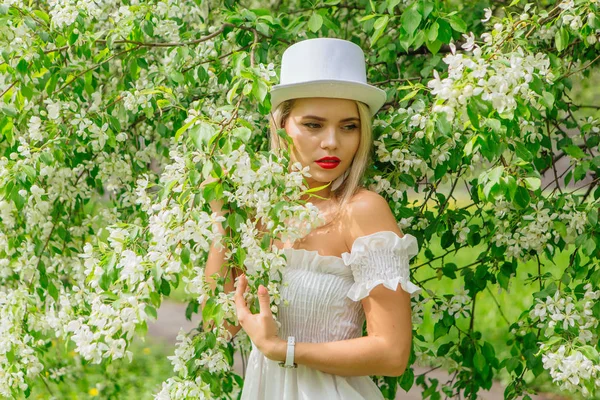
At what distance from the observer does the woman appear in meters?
2.21

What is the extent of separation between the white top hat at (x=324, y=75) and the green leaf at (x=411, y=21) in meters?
0.26

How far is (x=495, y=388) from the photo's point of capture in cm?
571

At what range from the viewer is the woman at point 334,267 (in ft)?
7.25

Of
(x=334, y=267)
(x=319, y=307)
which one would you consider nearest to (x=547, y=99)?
(x=334, y=267)

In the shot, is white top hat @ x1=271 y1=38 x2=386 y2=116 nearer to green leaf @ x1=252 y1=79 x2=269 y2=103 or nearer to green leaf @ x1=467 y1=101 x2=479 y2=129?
green leaf @ x1=252 y1=79 x2=269 y2=103

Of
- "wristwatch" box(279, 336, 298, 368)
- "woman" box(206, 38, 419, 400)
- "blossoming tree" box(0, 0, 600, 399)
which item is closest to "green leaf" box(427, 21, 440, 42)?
"blossoming tree" box(0, 0, 600, 399)

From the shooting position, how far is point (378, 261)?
2.22m

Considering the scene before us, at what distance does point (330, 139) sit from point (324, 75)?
0.20m

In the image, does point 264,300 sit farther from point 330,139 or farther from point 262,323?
point 330,139

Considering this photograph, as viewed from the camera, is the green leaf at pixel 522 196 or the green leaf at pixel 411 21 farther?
the green leaf at pixel 411 21

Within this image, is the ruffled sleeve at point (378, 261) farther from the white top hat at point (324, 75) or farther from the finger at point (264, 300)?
the white top hat at point (324, 75)

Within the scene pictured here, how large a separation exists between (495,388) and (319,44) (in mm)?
4005

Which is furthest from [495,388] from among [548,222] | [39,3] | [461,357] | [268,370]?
[39,3]

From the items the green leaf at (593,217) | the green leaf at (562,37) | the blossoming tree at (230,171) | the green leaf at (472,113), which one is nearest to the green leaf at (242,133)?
the blossoming tree at (230,171)
